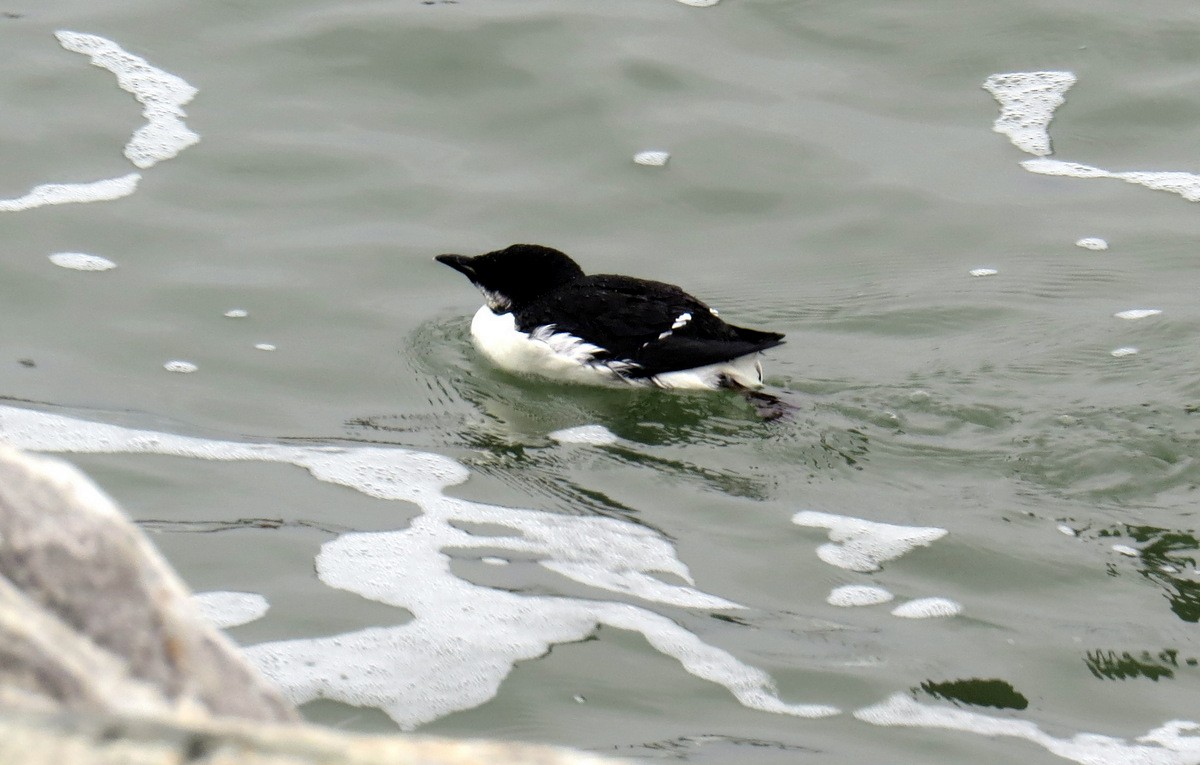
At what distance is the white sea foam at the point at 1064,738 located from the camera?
12.9ft

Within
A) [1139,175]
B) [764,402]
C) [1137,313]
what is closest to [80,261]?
[764,402]

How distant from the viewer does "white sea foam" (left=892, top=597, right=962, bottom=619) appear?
4.74 m

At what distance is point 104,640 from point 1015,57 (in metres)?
8.67

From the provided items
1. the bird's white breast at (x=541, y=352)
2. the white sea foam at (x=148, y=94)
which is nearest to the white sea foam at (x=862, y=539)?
the bird's white breast at (x=541, y=352)

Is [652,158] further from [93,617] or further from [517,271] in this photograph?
[93,617]

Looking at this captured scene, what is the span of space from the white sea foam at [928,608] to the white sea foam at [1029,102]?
4795 millimetres

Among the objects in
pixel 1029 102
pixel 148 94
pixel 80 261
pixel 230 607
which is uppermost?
pixel 1029 102

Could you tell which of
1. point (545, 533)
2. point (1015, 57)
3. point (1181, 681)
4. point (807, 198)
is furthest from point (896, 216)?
point (1181, 681)

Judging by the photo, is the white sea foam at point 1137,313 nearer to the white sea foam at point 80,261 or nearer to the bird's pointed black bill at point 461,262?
the bird's pointed black bill at point 461,262

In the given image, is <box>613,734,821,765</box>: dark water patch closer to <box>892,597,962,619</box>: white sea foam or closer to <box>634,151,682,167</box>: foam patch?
<box>892,597,962,619</box>: white sea foam

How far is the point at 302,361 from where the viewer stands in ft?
22.7

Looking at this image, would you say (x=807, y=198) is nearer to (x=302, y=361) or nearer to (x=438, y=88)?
(x=438, y=88)

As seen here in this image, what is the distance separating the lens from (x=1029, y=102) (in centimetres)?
934

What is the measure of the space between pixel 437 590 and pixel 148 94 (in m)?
5.70
